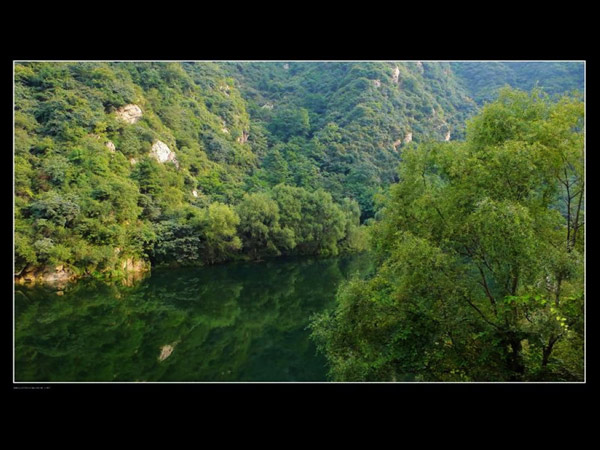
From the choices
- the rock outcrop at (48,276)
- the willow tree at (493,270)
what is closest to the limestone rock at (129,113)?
the rock outcrop at (48,276)

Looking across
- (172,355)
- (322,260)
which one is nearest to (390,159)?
(322,260)

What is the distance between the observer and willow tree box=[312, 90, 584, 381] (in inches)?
190

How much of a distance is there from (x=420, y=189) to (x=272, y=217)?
2153cm

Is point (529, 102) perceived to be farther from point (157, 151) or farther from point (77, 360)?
point (157, 151)

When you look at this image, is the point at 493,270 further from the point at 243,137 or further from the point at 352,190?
the point at 243,137

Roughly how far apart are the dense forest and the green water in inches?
71.5

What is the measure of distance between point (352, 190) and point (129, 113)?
2013cm

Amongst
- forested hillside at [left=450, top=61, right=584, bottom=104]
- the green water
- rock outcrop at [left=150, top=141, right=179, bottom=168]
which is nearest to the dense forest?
rock outcrop at [left=150, top=141, right=179, bottom=168]

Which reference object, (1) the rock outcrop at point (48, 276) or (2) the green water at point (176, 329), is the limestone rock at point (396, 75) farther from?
(1) the rock outcrop at point (48, 276)

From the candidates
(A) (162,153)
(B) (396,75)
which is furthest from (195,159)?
(B) (396,75)

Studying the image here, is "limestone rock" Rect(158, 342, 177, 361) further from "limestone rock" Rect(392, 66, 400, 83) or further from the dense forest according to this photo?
"limestone rock" Rect(392, 66, 400, 83)

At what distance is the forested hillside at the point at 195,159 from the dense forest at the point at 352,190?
139 millimetres

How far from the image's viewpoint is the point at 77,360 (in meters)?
10.2

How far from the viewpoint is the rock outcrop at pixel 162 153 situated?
1166 inches
